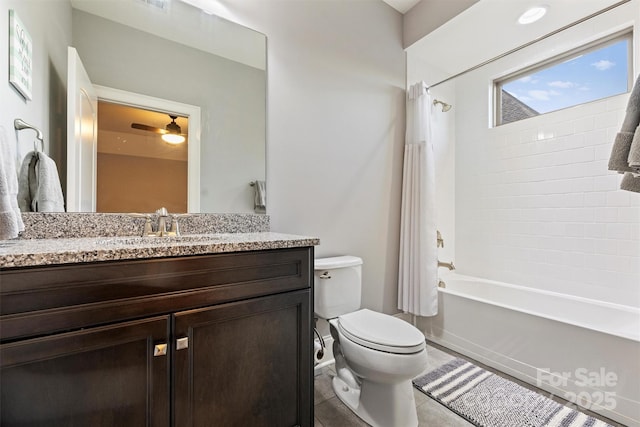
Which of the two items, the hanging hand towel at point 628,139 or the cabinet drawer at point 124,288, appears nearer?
the cabinet drawer at point 124,288

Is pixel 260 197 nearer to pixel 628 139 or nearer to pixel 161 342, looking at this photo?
pixel 161 342

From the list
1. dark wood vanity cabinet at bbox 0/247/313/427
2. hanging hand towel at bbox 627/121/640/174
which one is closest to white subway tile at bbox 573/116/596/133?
hanging hand towel at bbox 627/121/640/174

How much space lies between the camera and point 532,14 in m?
1.92

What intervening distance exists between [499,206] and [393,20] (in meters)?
1.78

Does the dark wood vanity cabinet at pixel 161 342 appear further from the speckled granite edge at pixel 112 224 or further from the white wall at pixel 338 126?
the white wall at pixel 338 126

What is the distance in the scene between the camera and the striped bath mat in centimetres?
140

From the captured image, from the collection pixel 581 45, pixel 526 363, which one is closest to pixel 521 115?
pixel 581 45

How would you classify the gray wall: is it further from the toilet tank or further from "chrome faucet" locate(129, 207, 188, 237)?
the toilet tank

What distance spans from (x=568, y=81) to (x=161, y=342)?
3.06 metres

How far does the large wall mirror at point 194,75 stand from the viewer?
1.29 m

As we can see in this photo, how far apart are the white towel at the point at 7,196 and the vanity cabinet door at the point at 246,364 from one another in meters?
0.55

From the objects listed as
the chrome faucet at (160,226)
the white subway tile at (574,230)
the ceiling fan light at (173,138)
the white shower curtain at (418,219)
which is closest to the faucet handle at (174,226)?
the chrome faucet at (160,226)

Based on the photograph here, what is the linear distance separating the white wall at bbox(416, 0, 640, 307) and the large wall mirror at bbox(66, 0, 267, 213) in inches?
77.1

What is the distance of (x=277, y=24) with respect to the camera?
1.71m
